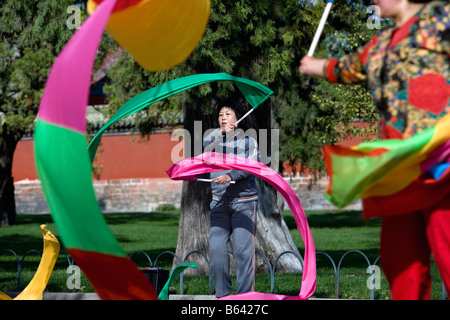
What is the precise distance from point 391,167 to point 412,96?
0.45 meters

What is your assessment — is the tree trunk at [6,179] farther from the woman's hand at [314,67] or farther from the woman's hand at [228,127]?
the woman's hand at [314,67]

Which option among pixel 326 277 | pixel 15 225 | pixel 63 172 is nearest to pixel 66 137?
pixel 63 172

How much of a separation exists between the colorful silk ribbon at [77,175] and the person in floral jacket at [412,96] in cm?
134

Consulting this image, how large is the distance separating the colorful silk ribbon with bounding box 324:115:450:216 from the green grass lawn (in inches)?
98.1

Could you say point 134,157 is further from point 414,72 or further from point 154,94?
point 414,72

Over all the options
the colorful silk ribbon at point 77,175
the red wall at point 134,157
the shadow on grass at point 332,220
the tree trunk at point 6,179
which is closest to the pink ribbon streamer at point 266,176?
the colorful silk ribbon at point 77,175

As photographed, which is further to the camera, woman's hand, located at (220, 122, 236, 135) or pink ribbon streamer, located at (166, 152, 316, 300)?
woman's hand, located at (220, 122, 236, 135)

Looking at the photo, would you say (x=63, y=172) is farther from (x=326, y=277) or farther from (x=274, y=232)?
(x=274, y=232)

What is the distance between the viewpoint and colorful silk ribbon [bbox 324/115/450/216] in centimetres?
329

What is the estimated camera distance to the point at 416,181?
348 centimetres

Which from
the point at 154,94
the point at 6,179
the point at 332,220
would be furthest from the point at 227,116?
the point at 332,220

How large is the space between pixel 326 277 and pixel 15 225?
15.7 metres

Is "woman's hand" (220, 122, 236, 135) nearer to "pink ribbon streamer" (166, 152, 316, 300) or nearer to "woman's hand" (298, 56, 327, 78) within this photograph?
"pink ribbon streamer" (166, 152, 316, 300)

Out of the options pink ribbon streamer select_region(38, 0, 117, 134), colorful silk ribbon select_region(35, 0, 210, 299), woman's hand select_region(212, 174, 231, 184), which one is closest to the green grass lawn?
woman's hand select_region(212, 174, 231, 184)
